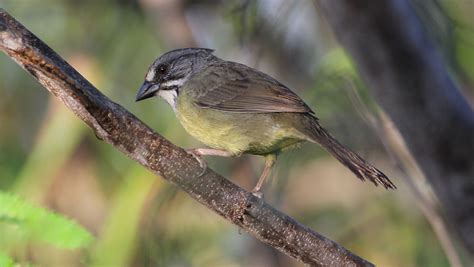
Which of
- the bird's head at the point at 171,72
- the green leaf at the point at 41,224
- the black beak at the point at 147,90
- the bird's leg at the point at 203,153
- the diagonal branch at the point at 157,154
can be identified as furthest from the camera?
the bird's head at the point at 171,72

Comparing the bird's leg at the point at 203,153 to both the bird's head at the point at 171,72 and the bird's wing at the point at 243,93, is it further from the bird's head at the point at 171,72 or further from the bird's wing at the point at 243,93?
the bird's head at the point at 171,72

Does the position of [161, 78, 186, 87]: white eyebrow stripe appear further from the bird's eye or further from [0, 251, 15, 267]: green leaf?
Result: [0, 251, 15, 267]: green leaf

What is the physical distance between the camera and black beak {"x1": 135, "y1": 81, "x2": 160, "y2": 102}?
4883 mm

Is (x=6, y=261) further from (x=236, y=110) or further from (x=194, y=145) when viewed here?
(x=194, y=145)

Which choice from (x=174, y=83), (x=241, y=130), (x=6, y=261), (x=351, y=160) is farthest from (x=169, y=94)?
(x=6, y=261)

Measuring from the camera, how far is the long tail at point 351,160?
3.75 meters

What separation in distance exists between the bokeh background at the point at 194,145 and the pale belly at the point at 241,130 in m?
0.45

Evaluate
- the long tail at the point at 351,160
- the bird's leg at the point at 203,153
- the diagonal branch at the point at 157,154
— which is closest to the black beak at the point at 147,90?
the bird's leg at the point at 203,153

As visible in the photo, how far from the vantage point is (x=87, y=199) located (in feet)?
19.3

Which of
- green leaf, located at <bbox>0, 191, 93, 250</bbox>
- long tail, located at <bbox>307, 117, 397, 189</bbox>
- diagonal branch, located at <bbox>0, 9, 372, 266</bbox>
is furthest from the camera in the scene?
long tail, located at <bbox>307, 117, 397, 189</bbox>

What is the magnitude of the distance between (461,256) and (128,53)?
3211mm

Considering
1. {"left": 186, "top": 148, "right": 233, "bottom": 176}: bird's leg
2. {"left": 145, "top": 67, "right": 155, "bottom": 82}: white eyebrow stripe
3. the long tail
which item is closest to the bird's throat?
{"left": 145, "top": 67, "right": 155, "bottom": 82}: white eyebrow stripe

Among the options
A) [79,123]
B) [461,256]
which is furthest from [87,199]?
[461,256]

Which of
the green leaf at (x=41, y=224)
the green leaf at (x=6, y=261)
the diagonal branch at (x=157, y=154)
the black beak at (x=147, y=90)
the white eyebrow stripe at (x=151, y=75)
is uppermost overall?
the white eyebrow stripe at (x=151, y=75)
